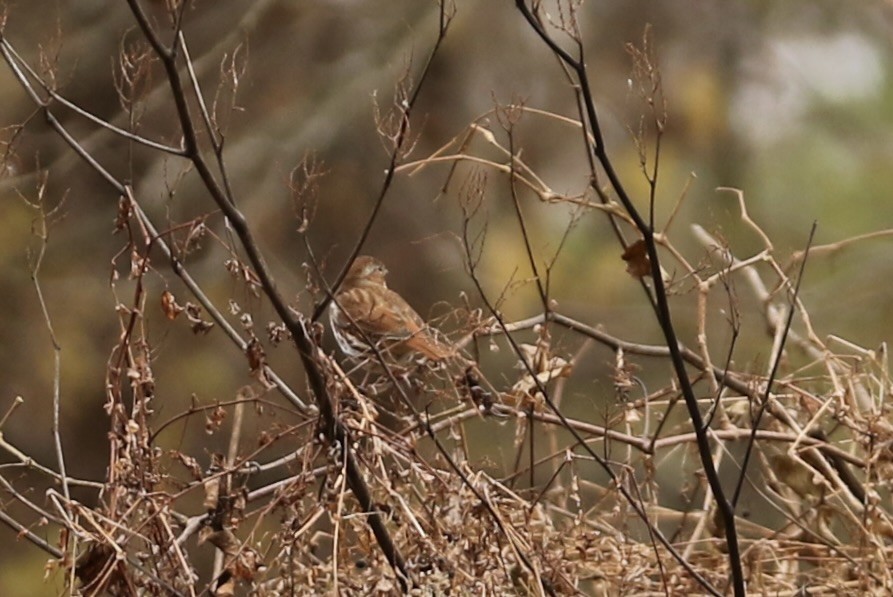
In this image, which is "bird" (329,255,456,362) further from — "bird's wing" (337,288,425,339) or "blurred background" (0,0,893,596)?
"blurred background" (0,0,893,596)

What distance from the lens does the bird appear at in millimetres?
1363

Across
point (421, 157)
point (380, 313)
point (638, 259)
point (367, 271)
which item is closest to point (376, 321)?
point (380, 313)

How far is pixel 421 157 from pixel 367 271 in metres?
0.32

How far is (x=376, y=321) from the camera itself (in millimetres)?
1594

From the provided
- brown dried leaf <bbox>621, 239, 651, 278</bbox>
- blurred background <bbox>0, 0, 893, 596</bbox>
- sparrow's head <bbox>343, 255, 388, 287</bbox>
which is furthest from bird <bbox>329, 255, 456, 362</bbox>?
brown dried leaf <bbox>621, 239, 651, 278</bbox>

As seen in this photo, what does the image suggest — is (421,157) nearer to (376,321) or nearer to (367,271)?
(367,271)

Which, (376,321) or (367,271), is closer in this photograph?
(376,321)

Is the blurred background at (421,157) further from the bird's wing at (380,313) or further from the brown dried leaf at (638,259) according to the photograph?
the brown dried leaf at (638,259)

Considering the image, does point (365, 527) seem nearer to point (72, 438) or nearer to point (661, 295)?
point (661, 295)

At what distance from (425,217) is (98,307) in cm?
57

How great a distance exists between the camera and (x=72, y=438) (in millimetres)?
1910

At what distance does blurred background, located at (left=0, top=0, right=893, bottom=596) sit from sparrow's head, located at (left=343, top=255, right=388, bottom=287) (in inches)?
4.3

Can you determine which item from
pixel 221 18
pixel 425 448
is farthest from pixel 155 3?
pixel 425 448

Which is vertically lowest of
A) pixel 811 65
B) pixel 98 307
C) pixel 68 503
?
pixel 68 503
